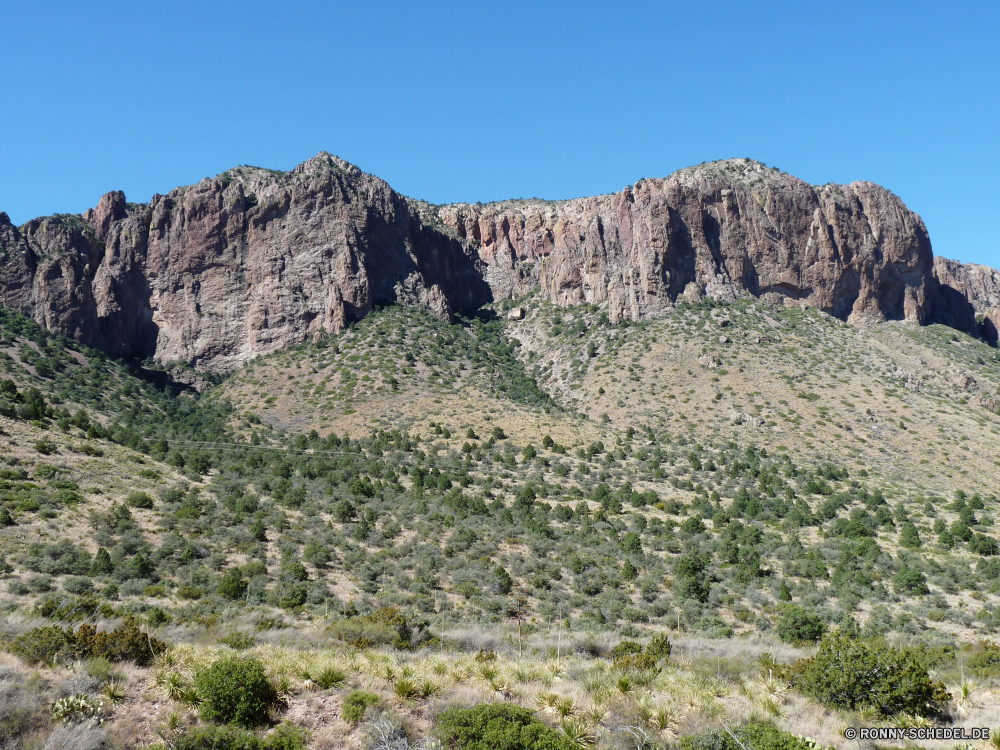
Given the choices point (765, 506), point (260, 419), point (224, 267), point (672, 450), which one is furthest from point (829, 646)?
point (224, 267)

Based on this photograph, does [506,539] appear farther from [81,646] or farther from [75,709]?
[75,709]

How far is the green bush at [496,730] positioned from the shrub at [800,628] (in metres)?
13.3

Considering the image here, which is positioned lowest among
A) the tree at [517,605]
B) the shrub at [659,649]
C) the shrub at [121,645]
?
the tree at [517,605]

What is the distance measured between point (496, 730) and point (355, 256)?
77874mm

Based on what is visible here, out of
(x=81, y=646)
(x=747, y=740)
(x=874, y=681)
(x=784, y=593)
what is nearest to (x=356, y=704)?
(x=81, y=646)

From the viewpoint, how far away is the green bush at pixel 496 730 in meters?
9.38

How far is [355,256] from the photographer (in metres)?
81.1

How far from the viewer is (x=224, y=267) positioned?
82062mm

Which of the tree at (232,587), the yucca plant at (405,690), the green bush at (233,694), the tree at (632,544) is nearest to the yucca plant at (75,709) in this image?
the green bush at (233,694)

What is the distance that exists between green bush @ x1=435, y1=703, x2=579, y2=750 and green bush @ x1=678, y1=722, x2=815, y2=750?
81.4 inches

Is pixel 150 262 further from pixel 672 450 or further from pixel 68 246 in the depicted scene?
pixel 672 450

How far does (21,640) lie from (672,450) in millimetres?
46775

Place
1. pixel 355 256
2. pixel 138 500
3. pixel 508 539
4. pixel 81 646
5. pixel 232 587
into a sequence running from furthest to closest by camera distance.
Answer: pixel 355 256 < pixel 508 539 < pixel 138 500 < pixel 232 587 < pixel 81 646

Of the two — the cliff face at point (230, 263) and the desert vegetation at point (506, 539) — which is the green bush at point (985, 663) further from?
the cliff face at point (230, 263)
